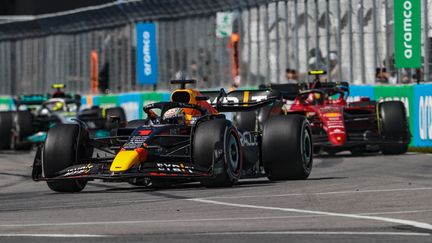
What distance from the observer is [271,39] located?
1340 inches

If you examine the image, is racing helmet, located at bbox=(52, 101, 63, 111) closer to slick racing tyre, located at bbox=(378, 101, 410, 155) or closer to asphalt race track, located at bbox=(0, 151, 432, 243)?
slick racing tyre, located at bbox=(378, 101, 410, 155)

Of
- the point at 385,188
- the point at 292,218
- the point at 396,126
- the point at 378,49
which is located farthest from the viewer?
the point at 378,49

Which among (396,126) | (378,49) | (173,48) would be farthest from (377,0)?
(173,48)

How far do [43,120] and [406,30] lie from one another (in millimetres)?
8924

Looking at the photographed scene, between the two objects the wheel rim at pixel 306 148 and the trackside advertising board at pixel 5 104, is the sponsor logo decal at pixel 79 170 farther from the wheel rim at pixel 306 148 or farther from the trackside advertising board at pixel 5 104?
the trackside advertising board at pixel 5 104

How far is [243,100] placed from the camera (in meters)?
16.9

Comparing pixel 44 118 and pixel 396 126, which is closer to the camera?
pixel 396 126

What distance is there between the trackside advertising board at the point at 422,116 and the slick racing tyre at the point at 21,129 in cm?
974

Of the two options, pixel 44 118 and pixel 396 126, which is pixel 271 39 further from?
pixel 396 126

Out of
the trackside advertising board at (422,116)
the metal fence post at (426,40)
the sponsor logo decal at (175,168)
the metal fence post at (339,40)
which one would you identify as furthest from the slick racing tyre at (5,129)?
the sponsor logo decal at (175,168)

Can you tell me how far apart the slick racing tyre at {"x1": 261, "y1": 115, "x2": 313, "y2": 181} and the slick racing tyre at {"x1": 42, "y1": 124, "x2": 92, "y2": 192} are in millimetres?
2167

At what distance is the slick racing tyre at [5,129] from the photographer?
29908 mm

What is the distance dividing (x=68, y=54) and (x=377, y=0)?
20117mm

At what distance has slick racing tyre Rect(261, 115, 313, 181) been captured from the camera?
15.0 m
